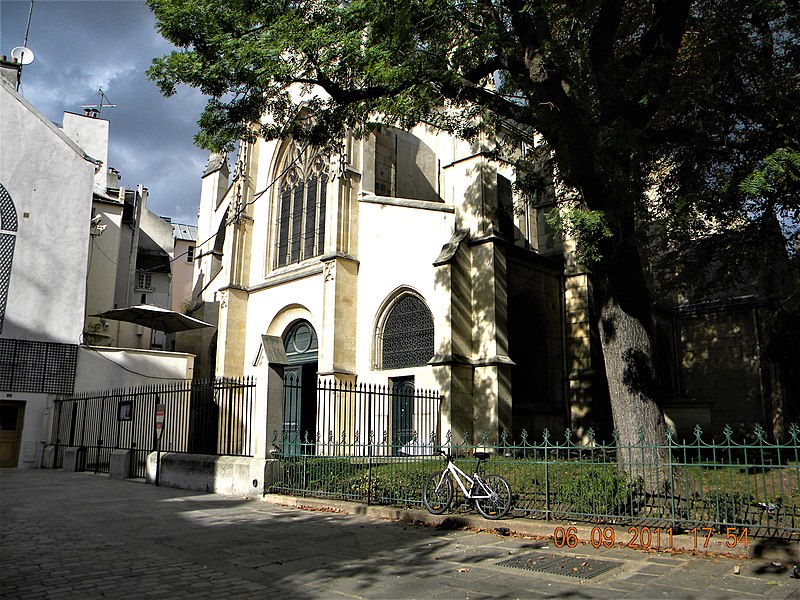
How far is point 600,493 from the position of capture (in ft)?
27.2

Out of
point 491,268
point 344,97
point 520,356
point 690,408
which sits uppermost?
point 344,97

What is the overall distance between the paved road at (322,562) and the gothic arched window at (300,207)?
1403 centimetres

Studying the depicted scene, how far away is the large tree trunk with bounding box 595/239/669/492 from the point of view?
942 centimetres

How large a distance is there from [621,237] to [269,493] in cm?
738

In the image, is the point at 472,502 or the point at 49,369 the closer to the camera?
the point at 472,502

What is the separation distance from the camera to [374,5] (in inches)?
384

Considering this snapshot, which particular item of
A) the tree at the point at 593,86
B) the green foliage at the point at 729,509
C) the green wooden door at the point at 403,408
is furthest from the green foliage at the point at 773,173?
the green wooden door at the point at 403,408

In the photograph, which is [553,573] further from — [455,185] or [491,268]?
[455,185]

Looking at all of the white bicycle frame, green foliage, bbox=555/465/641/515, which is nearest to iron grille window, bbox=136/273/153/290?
the white bicycle frame

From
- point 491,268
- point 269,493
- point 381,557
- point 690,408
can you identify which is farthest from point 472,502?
point 690,408

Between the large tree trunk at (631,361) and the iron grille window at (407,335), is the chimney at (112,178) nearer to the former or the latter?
the iron grille window at (407,335)

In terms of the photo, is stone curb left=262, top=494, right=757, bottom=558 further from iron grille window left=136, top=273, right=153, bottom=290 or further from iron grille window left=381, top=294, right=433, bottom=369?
iron grille window left=136, top=273, right=153, bottom=290
